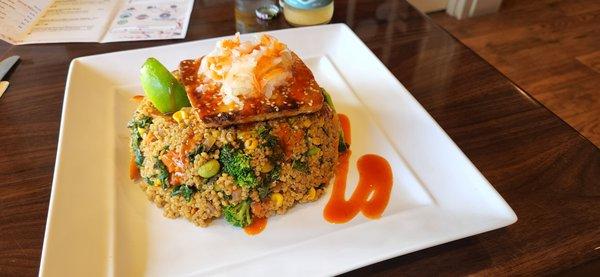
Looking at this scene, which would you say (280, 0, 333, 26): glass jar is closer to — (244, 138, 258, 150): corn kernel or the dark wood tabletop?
the dark wood tabletop

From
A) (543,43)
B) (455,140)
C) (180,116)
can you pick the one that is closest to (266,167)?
(180,116)

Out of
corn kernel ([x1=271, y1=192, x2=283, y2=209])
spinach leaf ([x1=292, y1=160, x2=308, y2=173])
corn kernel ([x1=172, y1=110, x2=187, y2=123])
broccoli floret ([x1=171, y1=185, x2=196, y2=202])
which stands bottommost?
corn kernel ([x1=271, y1=192, x2=283, y2=209])

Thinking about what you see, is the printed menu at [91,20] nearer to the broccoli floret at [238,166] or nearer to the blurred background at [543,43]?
the broccoli floret at [238,166]

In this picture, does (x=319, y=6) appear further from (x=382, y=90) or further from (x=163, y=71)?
(x=163, y=71)

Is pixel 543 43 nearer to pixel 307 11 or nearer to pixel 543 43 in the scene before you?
pixel 543 43

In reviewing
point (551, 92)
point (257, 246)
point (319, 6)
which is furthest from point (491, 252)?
point (551, 92)

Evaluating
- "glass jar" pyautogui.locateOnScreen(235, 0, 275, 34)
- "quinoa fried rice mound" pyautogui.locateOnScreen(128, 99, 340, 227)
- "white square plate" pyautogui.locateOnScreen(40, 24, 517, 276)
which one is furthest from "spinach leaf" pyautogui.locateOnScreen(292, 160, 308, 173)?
"glass jar" pyautogui.locateOnScreen(235, 0, 275, 34)

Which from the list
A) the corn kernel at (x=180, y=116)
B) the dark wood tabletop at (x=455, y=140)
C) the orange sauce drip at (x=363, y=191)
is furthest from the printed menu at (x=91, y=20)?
the orange sauce drip at (x=363, y=191)
